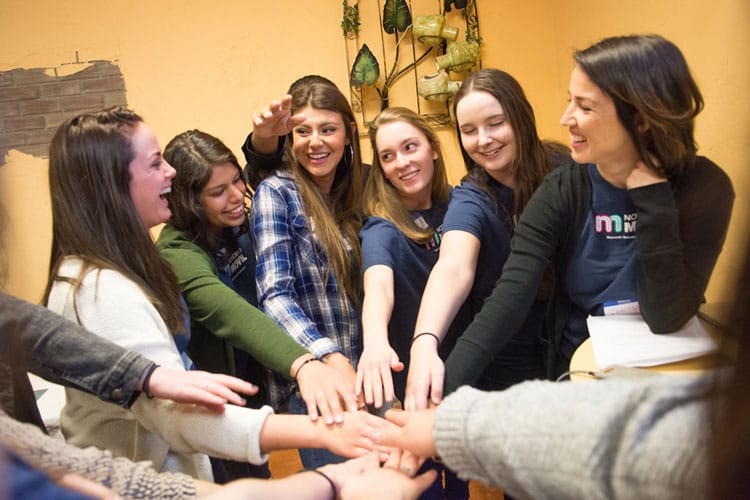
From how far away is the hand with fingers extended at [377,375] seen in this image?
691 mm

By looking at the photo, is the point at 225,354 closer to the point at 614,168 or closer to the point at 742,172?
the point at 614,168

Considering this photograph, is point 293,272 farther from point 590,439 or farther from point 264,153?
point 590,439

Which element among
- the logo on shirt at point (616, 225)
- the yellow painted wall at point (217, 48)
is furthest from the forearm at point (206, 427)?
the yellow painted wall at point (217, 48)

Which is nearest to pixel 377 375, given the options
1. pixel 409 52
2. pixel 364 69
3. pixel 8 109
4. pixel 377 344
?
pixel 377 344

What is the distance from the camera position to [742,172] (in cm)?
28

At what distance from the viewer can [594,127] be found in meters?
0.62

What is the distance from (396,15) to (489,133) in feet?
4.04

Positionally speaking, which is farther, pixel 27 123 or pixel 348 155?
pixel 27 123

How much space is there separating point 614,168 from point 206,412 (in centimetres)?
55

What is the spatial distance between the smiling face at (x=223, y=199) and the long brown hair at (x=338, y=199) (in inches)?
4.2

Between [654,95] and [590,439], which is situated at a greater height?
[654,95]

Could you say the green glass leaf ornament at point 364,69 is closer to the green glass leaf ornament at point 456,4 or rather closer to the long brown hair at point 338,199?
the green glass leaf ornament at point 456,4

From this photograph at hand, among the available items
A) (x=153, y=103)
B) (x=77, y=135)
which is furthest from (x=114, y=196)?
(x=153, y=103)

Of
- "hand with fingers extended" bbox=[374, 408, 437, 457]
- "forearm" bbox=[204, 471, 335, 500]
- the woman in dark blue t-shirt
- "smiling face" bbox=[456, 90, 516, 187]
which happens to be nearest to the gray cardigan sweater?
"hand with fingers extended" bbox=[374, 408, 437, 457]
